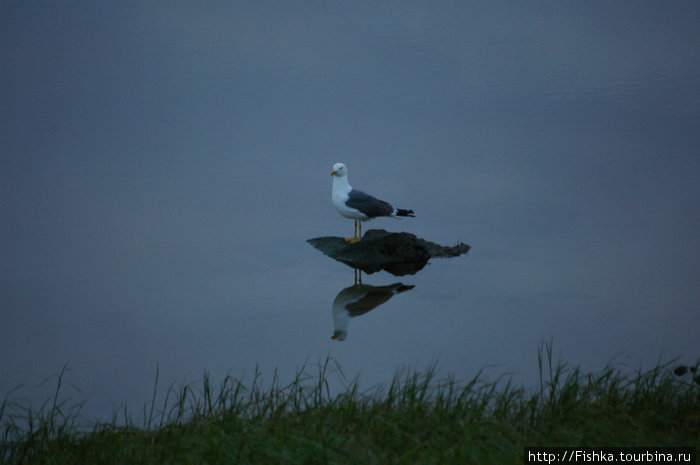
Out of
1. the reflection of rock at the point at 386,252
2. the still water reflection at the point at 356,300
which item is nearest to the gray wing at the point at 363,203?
the reflection of rock at the point at 386,252

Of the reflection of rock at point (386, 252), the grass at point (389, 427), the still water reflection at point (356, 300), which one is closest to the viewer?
the grass at point (389, 427)

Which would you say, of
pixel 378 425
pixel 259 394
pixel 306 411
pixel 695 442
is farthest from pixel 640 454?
pixel 259 394

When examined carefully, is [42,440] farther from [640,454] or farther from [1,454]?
[640,454]

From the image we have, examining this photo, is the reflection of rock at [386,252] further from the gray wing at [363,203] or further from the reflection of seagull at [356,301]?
the reflection of seagull at [356,301]

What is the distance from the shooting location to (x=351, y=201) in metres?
8.01

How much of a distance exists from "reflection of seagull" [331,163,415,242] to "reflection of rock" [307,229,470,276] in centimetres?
29

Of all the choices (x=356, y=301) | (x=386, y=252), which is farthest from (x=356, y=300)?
(x=386, y=252)

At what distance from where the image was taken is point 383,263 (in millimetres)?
8039

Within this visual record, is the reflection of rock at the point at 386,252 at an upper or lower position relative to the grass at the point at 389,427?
upper

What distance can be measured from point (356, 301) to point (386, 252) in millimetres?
1462

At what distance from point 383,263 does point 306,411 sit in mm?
4024

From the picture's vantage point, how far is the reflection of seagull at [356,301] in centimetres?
622

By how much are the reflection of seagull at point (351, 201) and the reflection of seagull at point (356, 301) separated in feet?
3.50

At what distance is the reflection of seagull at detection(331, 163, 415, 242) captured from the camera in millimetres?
8016
